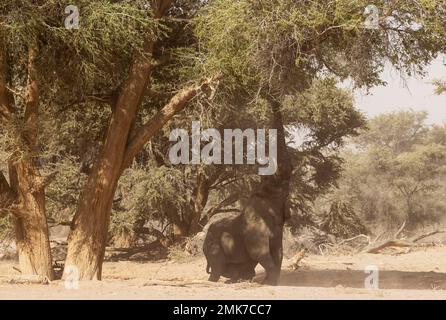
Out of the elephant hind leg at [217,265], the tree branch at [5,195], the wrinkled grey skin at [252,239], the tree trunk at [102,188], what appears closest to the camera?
the tree branch at [5,195]

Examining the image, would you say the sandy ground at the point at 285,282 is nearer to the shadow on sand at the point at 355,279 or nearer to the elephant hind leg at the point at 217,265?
the shadow on sand at the point at 355,279

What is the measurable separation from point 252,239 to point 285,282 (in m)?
2.11

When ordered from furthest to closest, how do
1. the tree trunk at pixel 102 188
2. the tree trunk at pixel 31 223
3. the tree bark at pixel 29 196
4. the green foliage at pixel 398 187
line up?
the green foliage at pixel 398 187, the tree trunk at pixel 102 188, the tree trunk at pixel 31 223, the tree bark at pixel 29 196

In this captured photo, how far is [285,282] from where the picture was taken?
1454 cm

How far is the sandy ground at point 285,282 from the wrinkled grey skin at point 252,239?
46 cm

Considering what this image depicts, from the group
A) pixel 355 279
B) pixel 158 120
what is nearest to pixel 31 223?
pixel 158 120

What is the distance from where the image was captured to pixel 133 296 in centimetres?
823

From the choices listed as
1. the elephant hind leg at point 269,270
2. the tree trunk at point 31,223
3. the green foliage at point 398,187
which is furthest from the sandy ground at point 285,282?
A: the green foliage at point 398,187

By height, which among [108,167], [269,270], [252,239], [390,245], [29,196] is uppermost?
[108,167]

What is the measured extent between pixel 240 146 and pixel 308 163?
300 centimetres

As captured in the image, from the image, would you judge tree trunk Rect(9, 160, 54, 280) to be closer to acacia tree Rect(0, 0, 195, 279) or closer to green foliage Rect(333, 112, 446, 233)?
acacia tree Rect(0, 0, 195, 279)

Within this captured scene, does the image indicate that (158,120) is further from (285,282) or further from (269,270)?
(285,282)

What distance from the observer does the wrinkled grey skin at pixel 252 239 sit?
12828mm

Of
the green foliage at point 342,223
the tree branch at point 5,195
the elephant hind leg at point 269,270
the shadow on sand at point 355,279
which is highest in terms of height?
the tree branch at point 5,195
